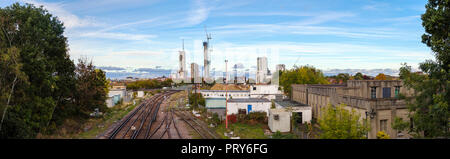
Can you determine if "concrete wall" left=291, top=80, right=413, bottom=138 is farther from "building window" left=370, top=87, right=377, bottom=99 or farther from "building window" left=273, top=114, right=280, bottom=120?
"building window" left=273, top=114, right=280, bottom=120

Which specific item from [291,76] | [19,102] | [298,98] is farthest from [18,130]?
[291,76]

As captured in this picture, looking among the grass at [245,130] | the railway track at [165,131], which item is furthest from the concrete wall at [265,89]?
the railway track at [165,131]

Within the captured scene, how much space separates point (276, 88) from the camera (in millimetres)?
52938

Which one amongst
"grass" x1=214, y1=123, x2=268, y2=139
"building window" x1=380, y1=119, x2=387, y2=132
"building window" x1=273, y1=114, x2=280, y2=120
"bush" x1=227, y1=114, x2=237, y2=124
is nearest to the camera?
"building window" x1=380, y1=119, x2=387, y2=132

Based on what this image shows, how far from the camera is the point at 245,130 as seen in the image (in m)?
24.6

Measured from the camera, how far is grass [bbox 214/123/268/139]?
22.0m

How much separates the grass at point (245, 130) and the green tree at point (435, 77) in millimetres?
11986

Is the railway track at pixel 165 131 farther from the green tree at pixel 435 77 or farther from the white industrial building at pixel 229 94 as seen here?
the white industrial building at pixel 229 94

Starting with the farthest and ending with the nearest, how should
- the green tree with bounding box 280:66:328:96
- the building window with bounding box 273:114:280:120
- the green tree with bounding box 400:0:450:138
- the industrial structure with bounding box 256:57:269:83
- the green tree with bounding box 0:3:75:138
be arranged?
the industrial structure with bounding box 256:57:269:83 < the green tree with bounding box 280:66:328:96 < the building window with bounding box 273:114:280:120 < the green tree with bounding box 0:3:75:138 < the green tree with bounding box 400:0:450:138

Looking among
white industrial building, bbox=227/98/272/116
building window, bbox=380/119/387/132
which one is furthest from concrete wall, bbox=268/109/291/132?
building window, bbox=380/119/387/132

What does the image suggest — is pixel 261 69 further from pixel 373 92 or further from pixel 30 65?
pixel 30 65

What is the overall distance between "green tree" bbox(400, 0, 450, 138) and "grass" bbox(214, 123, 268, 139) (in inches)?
472

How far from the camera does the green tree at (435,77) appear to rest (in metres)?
11.1
